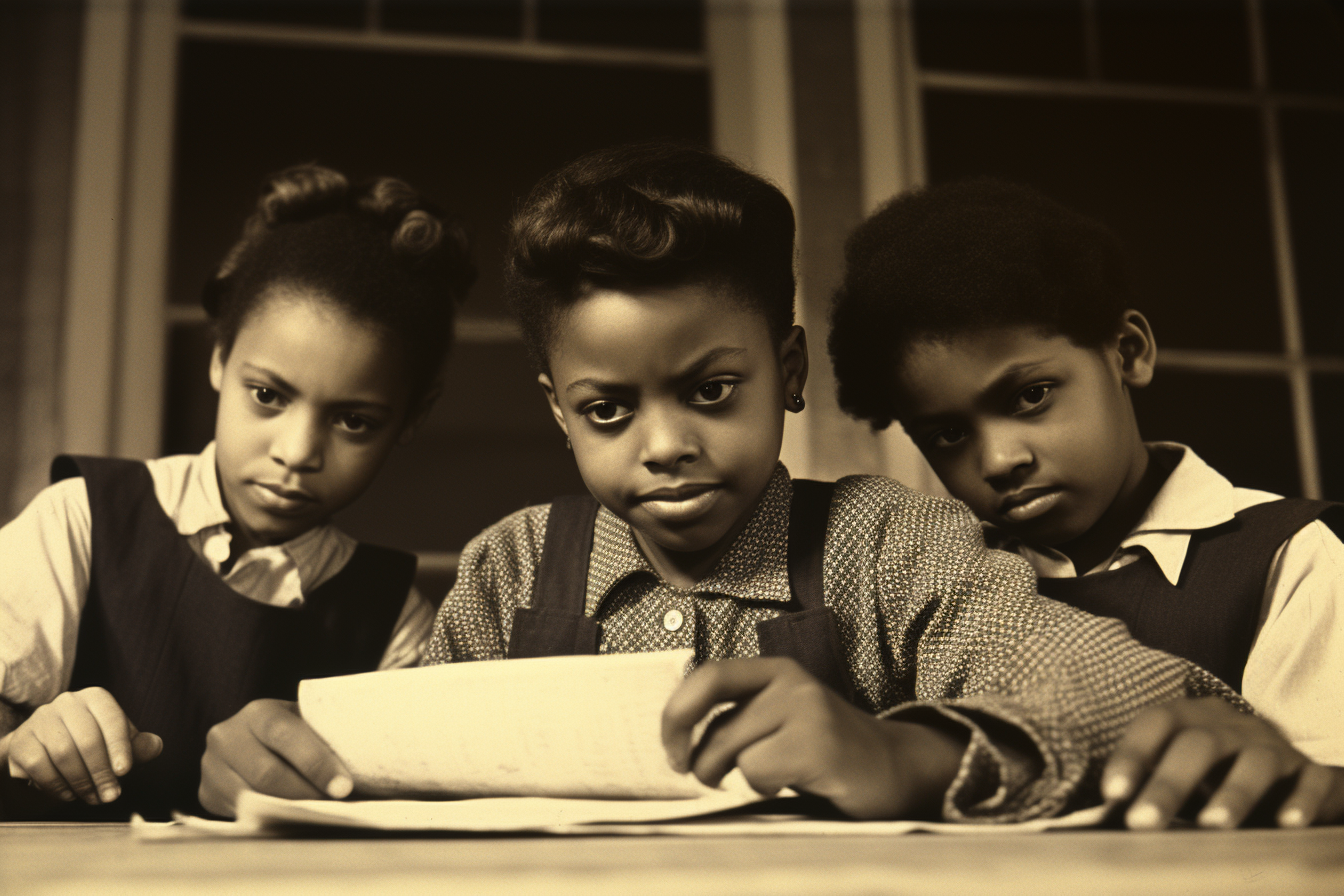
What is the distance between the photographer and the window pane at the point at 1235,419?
134 cm

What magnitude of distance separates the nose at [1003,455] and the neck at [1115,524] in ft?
0.31

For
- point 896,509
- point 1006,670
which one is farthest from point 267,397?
point 1006,670

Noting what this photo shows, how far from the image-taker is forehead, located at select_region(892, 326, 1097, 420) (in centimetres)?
81

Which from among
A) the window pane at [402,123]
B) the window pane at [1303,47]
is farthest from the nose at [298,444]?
the window pane at [1303,47]

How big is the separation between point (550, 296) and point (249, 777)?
39cm

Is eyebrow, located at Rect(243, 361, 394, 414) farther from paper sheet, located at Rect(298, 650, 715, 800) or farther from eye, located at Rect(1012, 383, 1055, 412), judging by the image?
eye, located at Rect(1012, 383, 1055, 412)

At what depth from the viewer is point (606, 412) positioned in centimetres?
74

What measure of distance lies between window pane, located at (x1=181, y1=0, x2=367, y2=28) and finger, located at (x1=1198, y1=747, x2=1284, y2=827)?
1.31 m

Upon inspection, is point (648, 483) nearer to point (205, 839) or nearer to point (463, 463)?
point (205, 839)

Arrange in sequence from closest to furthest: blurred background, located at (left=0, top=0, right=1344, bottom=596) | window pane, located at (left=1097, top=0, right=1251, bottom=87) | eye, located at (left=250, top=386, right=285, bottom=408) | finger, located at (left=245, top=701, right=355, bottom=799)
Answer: finger, located at (left=245, top=701, right=355, bottom=799) → eye, located at (left=250, top=386, right=285, bottom=408) → blurred background, located at (left=0, top=0, right=1344, bottom=596) → window pane, located at (left=1097, top=0, right=1251, bottom=87)

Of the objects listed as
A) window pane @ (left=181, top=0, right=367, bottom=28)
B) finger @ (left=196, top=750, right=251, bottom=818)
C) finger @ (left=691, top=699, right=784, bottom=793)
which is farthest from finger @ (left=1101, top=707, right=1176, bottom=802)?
window pane @ (left=181, top=0, right=367, bottom=28)

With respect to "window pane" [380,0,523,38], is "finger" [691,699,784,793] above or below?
below

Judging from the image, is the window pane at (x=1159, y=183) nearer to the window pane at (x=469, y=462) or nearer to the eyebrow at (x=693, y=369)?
the window pane at (x=469, y=462)

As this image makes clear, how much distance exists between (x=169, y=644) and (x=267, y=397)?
23 centimetres
